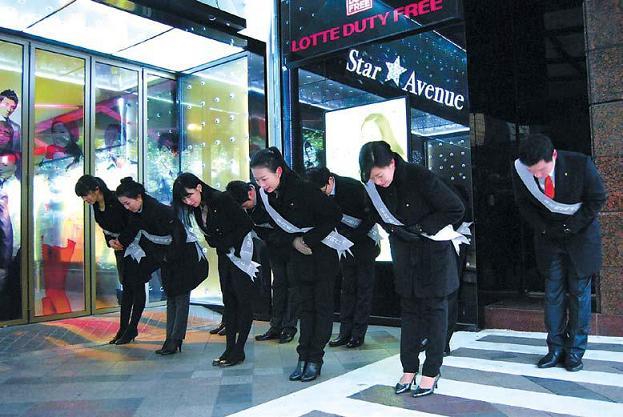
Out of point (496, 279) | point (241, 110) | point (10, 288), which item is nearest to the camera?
point (496, 279)

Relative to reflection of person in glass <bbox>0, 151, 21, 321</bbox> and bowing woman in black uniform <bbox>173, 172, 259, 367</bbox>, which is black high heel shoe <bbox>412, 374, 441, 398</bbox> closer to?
bowing woman in black uniform <bbox>173, 172, 259, 367</bbox>

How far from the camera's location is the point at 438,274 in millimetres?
3297

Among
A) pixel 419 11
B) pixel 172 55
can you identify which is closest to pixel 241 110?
pixel 172 55

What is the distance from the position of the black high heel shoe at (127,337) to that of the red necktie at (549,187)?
13.0ft

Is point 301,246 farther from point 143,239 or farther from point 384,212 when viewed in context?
point 143,239

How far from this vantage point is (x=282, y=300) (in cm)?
559

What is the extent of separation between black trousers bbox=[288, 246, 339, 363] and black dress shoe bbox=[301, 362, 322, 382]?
3cm

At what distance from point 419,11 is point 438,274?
11.6 ft

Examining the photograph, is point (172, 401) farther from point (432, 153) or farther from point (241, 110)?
point (241, 110)

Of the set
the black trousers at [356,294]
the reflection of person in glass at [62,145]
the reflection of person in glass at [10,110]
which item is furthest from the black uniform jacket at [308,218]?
the reflection of person in glass at [62,145]

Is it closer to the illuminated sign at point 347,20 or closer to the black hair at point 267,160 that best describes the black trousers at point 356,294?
the black hair at point 267,160

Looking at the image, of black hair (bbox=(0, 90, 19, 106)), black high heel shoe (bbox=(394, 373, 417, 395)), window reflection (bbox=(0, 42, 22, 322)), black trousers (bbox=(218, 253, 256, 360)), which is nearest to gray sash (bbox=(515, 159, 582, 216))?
black high heel shoe (bbox=(394, 373, 417, 395))

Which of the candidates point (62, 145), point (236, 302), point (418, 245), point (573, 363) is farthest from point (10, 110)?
point (573, 363)

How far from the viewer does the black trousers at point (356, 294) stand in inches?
198
